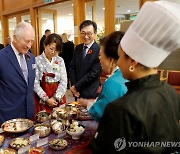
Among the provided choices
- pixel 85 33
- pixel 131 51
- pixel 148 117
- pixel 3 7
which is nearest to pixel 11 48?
pixel 85 33

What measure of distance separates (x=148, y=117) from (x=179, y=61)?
4500 mm

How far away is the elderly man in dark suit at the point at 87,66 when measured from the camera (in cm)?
262

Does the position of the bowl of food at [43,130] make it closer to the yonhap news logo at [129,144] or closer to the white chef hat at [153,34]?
the yonhap news logo at [129,144]

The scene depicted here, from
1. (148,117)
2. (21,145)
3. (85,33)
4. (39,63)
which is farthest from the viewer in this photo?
(85,33)

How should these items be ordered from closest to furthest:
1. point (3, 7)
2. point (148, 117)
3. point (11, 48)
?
1. point (148, 117)
2. point (11, 48)
3. point (3, 7)

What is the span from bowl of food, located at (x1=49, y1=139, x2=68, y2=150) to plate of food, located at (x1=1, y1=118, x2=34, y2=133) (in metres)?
0.27

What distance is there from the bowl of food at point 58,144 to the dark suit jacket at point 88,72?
1238mm

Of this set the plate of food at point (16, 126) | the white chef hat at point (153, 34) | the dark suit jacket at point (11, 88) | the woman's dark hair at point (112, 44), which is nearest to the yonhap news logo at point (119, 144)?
the white chef hat at point (153, 34)

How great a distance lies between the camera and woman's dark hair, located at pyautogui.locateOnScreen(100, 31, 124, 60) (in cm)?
134

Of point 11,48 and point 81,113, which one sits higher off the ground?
point 11,48

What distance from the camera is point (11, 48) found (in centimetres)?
189

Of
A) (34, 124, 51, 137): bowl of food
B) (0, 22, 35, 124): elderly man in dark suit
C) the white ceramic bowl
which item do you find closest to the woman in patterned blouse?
(0, 22, 35, 124): elderly man in dark suit

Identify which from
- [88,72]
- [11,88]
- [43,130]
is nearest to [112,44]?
[43,130]

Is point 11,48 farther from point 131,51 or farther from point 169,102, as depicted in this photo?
point 169,102
